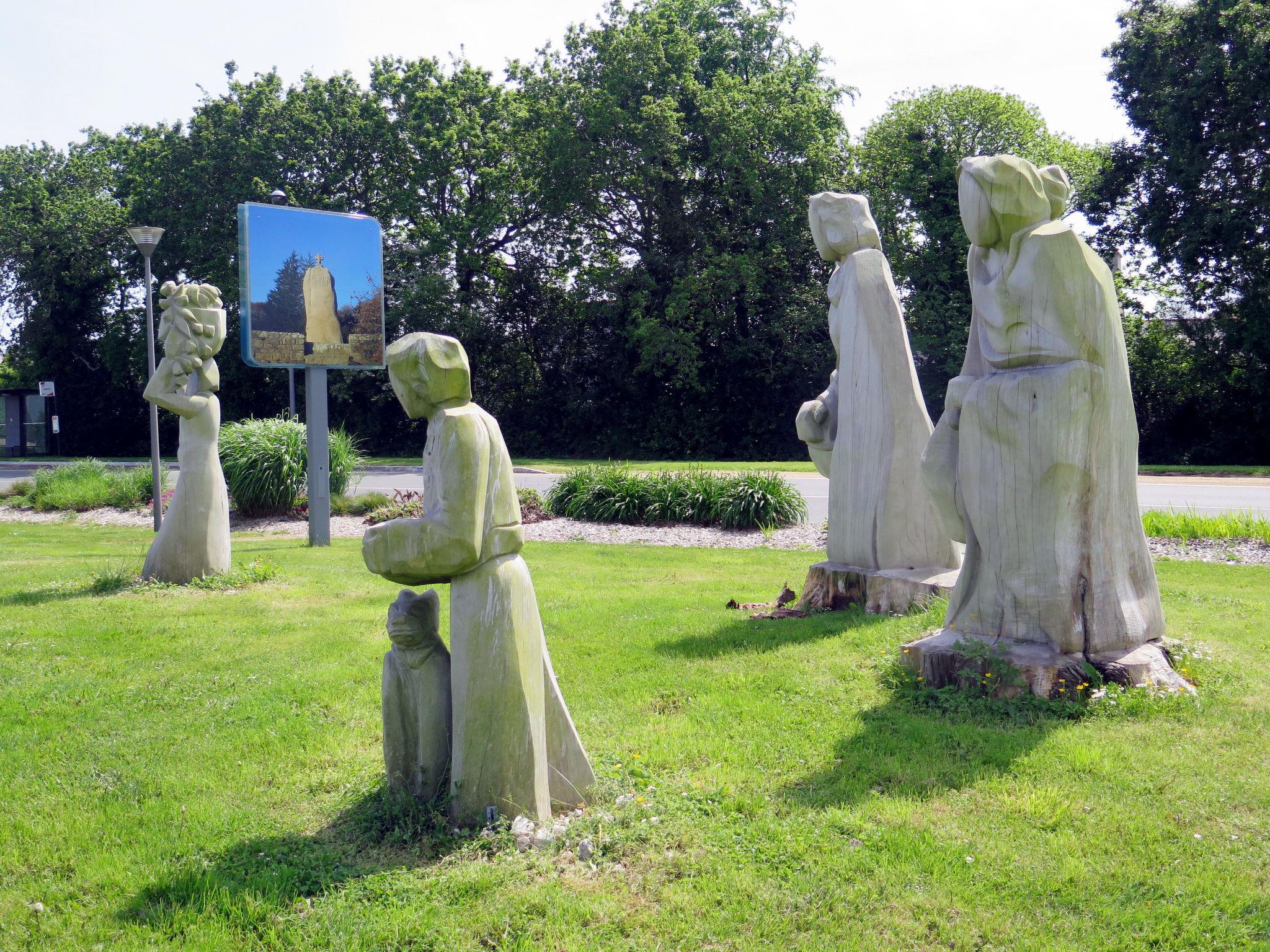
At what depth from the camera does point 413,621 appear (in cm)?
354

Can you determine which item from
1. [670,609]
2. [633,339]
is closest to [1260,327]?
[633,339]

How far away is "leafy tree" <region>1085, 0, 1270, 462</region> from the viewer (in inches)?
863

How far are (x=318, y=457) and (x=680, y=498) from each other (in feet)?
16.3

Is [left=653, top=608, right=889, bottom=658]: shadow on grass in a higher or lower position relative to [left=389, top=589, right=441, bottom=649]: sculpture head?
lower

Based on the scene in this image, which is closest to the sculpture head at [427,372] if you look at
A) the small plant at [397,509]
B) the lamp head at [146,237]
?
the small plant at [397,509]

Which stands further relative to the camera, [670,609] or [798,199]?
[798,199]

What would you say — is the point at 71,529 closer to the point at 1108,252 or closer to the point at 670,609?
the point at 670,609

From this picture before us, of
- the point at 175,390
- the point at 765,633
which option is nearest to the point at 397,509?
the point at 175,390

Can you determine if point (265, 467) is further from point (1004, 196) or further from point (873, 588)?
point (1004, 196)

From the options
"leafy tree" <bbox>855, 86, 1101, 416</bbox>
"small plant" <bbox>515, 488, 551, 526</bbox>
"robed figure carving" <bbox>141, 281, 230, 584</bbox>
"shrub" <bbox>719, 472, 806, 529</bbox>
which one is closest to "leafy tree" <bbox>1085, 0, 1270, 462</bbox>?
"leafy tree" <bbox>855, 86, 1101, 416</bbox>

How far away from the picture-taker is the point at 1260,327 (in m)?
23.1

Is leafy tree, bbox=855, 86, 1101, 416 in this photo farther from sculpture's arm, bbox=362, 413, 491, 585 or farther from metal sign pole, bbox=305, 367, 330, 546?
sculpture's arm, bbox=362, 413, 491, 585

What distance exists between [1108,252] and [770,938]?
27.1 metres

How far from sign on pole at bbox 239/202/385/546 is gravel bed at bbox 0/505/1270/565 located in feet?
7.15
